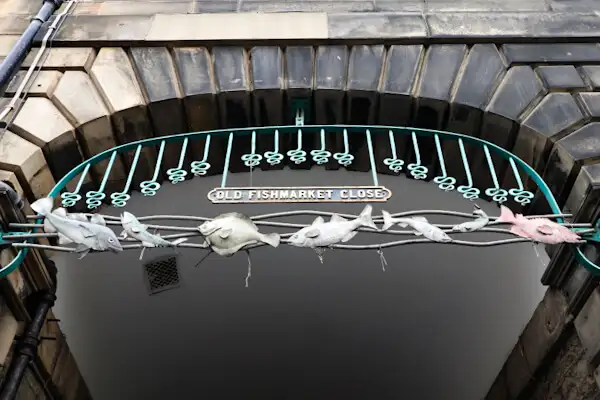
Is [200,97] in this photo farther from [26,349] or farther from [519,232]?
[519,232]

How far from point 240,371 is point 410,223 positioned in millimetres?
4256

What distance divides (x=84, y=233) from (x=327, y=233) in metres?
1.92

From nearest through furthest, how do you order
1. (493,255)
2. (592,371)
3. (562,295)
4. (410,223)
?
(410,223) < (592,371) < (562,295) < (493,255)

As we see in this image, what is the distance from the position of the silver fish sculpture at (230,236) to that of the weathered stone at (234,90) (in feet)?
→ 8.45

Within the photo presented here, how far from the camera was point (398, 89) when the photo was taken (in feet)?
25.6

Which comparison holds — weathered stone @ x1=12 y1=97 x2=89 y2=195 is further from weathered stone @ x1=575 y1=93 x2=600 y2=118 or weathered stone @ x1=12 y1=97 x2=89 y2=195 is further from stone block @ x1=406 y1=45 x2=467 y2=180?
weathered stone @ x1=575 y1=93 x2=600 y2=118

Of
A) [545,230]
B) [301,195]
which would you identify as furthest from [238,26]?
[545,230]

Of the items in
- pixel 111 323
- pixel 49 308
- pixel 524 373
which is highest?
pixel 111 323

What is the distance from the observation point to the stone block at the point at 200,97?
7.86 metres

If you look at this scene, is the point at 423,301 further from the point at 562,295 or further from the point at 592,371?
the point at 592,371

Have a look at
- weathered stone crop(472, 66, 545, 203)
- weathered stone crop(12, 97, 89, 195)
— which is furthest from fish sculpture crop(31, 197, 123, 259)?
weathered stone crop(472, 66, 545, 203)

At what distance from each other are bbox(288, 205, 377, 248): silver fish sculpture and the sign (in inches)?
16.4

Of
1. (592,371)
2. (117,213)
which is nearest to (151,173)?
(117,213)

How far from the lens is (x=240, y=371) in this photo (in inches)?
360
